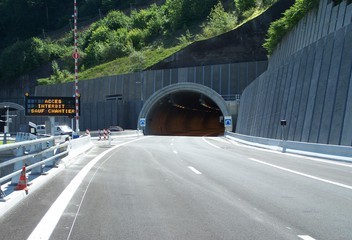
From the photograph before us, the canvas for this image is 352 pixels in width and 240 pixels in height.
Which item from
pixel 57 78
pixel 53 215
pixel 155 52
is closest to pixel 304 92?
pixel 53 215

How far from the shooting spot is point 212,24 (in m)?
87.2

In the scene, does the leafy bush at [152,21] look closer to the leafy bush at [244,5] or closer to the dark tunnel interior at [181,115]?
the leafy bush at [244,5]

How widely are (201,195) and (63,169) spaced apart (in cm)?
736

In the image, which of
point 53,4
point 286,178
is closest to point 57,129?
point 286,178

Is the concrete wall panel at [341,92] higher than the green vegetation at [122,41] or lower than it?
lower

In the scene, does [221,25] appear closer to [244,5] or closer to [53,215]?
[244,5]

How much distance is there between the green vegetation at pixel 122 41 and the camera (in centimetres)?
9319

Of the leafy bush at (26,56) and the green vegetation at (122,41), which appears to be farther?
the leafy bush at (26,56)

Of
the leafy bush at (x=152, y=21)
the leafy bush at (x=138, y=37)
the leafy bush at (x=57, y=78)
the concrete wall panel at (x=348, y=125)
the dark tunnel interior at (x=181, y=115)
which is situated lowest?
the dark tunnel interior at (x=181, y=115)

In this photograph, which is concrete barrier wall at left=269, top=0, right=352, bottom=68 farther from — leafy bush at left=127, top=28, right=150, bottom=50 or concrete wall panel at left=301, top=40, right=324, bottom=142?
leafy bush at left=127, top=28, right=150, bottom=50

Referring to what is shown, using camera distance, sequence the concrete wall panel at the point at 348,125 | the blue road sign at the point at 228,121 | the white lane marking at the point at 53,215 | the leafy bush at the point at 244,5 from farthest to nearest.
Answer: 1. the leafy bush at the point at 244,5
2. the blue road sign at the point at 228,121
3. the concrete wall panel at the point at 348,125
4. the white lane marking at the point at 53,215

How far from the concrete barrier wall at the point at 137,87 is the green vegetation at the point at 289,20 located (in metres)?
11.5

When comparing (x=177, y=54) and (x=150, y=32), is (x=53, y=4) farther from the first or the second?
(x=177, y=54)

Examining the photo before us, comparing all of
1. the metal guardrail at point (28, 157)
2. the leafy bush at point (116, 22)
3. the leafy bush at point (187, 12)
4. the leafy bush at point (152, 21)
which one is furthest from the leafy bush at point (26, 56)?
the metal guardrail at point (28, 157)
